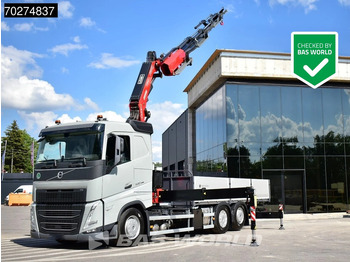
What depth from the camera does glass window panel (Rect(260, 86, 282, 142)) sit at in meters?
27.3

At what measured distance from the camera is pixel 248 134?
27094mm

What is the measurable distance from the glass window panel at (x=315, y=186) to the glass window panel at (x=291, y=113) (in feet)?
5.89

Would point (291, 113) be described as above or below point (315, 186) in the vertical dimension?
above

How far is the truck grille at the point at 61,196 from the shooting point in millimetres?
10562

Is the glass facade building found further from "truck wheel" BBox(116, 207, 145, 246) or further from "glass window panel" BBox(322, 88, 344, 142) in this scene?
"truck wheel" BBox(116, 207, 145, 246)

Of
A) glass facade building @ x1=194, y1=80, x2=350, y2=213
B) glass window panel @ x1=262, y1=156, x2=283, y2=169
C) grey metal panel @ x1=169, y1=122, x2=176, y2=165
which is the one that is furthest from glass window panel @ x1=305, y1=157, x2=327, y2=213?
grey metal panel @ x1=169, y1=122, x2=176, y2=165

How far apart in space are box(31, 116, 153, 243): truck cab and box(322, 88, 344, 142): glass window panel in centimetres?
1997

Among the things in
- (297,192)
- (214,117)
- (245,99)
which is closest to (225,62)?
(245,99)

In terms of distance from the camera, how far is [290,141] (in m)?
27.4

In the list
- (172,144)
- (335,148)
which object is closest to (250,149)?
(335,148)

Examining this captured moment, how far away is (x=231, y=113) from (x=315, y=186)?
23.9ft

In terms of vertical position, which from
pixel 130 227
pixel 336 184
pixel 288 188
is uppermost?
pixel 336 184

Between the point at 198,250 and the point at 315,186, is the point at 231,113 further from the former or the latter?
the point at 198,250

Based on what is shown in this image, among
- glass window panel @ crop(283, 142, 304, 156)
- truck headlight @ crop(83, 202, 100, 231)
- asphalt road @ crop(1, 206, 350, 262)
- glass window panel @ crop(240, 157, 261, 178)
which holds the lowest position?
asphalt road @ crop(1, 206, 350, 262)
